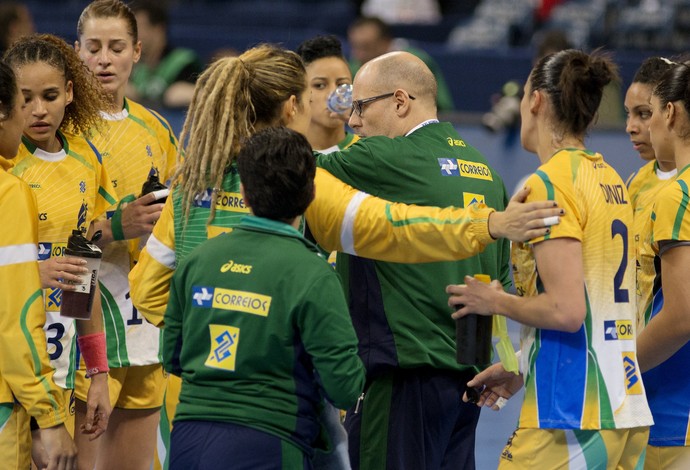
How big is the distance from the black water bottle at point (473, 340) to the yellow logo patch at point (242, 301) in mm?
691

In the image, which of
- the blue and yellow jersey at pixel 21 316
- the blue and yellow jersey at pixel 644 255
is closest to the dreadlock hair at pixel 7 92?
the blue and yellow jersey at pixel 21 316

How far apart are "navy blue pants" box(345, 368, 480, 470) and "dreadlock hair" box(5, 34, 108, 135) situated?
A: 1644 mm

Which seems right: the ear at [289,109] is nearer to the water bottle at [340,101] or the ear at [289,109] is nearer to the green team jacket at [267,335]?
the green team jacket at [267,335]

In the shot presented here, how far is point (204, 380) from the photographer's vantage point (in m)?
3.22

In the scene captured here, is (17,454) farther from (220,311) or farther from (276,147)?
(276,147)

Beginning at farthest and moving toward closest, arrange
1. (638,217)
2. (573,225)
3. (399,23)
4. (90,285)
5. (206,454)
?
→ (399,23) → (638,217) → (90,285) → (573,225) → (206,454)

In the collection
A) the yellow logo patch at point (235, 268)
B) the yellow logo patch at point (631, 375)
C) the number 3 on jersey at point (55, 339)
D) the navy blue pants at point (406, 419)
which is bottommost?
the navy blue pants at point (406, 419)

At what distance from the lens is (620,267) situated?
138 inches

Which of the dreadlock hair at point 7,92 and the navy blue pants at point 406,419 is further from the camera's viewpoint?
the navy blue pants at point 406,419

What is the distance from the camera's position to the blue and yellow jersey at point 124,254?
16.3 feet

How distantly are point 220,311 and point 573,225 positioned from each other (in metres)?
1.09

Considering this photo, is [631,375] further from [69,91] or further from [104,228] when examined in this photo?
[69,91]

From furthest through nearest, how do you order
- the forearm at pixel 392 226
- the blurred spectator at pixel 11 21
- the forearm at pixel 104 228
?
1. the blurred spectator at pixel 11 21
2. the forearm at pixel 104 228
3. the forearm at pixel 392 226

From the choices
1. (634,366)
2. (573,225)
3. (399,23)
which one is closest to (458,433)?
(634,366)
